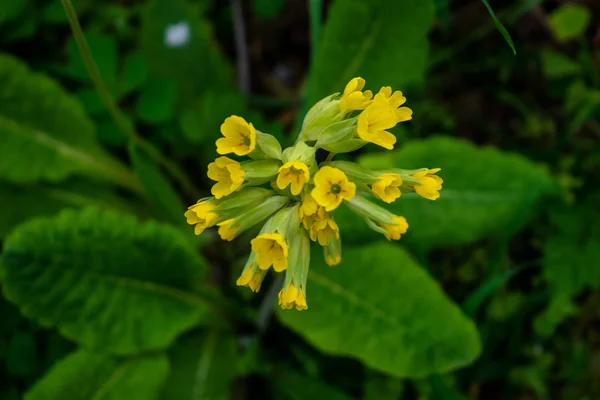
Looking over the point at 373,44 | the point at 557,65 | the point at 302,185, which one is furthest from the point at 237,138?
the point at 557,65

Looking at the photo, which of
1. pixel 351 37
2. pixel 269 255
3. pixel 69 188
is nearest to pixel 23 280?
pixel 69 188

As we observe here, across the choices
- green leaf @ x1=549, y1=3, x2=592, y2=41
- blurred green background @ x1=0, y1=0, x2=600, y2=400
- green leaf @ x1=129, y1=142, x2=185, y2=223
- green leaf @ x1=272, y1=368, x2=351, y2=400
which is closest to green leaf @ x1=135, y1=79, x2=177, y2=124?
blurred green background @ x1=0, y1=0, x2=600, y2=400

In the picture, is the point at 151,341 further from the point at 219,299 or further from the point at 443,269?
the point at 443,269

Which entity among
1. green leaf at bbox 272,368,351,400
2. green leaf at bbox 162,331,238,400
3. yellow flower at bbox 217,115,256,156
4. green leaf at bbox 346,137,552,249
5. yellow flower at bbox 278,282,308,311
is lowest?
green leaf at bbox 272,368,351,400

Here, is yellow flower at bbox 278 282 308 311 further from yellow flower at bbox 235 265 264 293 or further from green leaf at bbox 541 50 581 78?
green leaf at bbox 541 50 581 78

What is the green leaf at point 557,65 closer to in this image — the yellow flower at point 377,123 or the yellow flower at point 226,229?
the yellow flower at point 377,123

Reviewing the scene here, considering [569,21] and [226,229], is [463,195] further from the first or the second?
[226,229]
